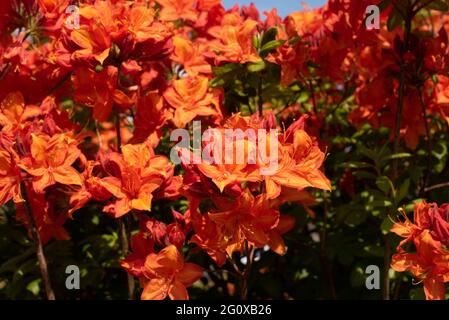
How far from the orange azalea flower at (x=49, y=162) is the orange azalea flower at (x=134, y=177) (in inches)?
5.5

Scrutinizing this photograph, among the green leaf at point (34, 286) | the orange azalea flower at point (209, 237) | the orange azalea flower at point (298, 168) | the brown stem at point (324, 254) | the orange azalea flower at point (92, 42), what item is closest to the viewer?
the orange azalea flower at point (298, 168)

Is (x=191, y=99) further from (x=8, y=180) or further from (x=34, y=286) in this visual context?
(x=34, y=286)

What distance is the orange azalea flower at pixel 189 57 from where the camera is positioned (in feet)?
8.23

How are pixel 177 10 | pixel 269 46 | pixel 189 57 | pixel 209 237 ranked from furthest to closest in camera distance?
pixel 177 10
pixel 189 57
pixel 269 46
pixel 209 237

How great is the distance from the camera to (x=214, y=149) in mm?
1867

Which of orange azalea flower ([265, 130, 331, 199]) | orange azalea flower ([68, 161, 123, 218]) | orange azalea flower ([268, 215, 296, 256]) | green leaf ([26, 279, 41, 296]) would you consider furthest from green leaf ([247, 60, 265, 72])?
green leaf ([26, 279, 41, 296])

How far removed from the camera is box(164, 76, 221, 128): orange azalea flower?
2.24 m

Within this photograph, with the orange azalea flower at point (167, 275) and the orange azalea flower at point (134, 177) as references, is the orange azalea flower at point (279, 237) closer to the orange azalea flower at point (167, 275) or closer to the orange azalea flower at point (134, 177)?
the orange azalea flower at point (167, 275)

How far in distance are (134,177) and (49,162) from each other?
29 centimetres

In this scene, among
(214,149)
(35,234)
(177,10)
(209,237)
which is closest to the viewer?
(214,149)

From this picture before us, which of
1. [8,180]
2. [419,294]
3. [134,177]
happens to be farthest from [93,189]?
[419,294]

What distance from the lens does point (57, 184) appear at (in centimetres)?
221

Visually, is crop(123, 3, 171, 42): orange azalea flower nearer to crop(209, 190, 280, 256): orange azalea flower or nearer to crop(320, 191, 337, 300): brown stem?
crop(209, 190, 280, 256): orange azalea flower

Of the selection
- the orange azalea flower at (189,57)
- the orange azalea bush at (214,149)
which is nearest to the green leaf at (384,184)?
the orange azalea bush at (214,149)
